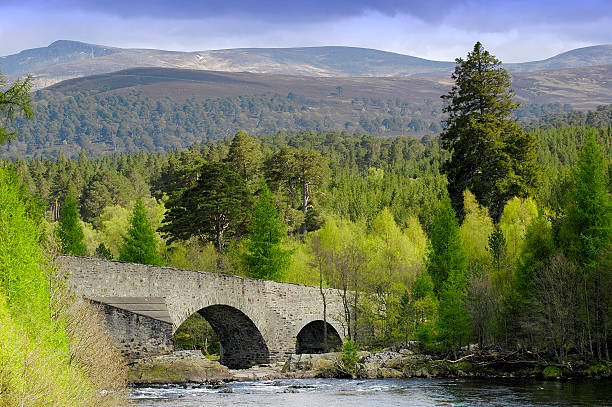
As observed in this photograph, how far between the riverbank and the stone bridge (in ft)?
4.50

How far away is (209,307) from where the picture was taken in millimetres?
40031

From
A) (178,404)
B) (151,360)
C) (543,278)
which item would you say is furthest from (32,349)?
(543,278)

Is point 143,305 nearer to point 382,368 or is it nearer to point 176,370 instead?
point 176,370

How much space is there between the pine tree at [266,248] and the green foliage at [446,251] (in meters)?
10.8

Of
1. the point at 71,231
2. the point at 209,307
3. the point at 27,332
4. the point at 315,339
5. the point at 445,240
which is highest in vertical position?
the point at 27,332

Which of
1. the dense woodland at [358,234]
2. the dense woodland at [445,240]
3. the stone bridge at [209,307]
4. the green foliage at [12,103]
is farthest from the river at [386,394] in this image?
the green foliage at [12,103]

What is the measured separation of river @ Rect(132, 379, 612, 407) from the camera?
29.1 metres

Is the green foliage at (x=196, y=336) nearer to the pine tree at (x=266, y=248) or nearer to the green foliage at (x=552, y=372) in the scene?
the pine tree at (x=266, y=248)

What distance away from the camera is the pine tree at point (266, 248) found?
171ft

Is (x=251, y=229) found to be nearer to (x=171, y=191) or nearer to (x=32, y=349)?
(x=171, y=191)

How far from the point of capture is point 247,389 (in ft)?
113

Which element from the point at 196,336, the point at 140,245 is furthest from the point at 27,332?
the point at 196,336

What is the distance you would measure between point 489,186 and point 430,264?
30.6 feet

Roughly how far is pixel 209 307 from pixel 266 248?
42.8 feet
